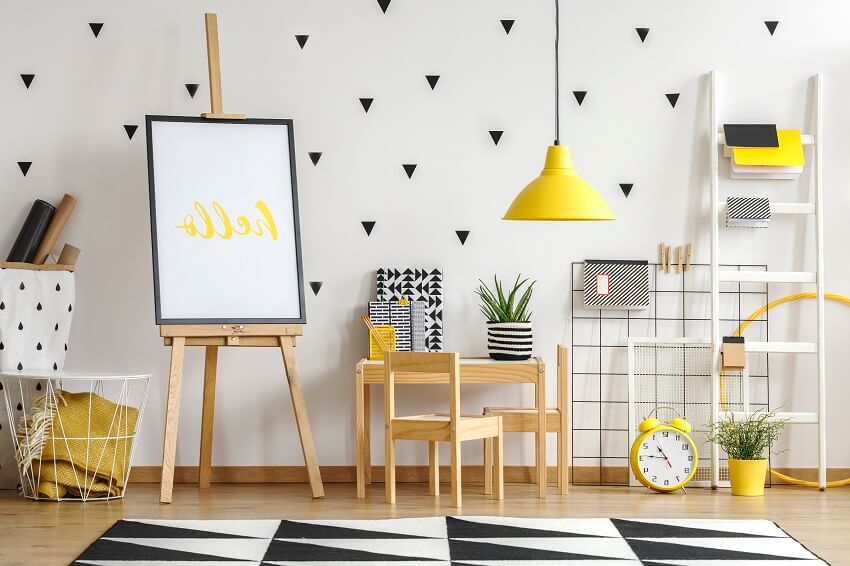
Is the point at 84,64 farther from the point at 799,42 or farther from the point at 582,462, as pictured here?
the point at 799,42

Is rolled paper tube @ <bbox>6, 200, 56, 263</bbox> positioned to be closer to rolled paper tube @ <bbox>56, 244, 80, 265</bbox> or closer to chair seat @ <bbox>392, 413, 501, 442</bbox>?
rolled paper tube @ <bbox>56, 244, 80, 265</bbox>

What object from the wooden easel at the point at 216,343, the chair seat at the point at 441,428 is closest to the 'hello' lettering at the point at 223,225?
the wooden easel at the point at 216,343

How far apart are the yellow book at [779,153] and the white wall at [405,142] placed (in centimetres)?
10

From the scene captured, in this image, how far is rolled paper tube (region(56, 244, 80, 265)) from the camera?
14.0 ft

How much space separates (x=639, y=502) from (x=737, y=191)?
1454mm

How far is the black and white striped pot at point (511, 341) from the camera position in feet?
13.5

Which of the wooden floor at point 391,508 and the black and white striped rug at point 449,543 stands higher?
the black and white striped rug at point 449,543

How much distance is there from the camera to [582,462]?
438 centimetres

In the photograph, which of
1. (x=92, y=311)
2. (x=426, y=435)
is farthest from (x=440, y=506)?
(x=92, y=311)

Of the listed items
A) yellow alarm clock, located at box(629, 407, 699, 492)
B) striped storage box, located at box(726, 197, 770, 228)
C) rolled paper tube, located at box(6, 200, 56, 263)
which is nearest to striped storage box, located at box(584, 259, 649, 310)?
striped storage box, located at box(726, 197, 770, 228)

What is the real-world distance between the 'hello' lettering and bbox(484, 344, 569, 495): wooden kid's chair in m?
1.18

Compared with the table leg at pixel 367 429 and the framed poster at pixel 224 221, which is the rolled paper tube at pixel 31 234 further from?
the table leg at pixel 367 429

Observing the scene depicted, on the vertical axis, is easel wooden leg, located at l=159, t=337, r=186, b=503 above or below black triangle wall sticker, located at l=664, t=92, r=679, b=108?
below

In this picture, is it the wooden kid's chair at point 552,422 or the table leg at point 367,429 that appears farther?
the table leg at point 367,429
